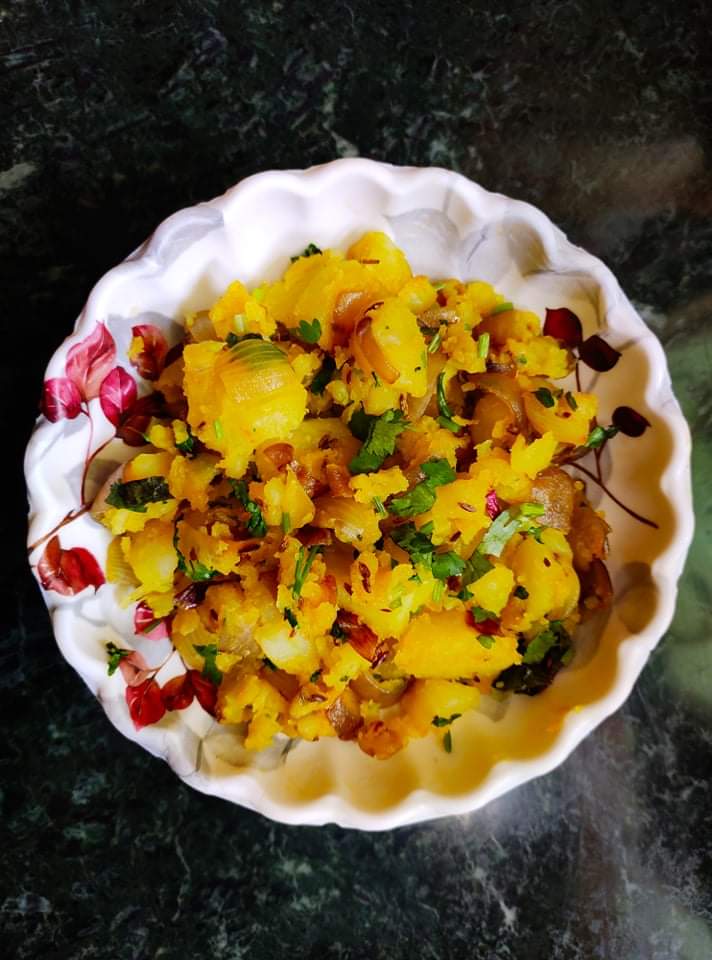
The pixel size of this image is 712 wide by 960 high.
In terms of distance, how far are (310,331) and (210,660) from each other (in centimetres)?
60

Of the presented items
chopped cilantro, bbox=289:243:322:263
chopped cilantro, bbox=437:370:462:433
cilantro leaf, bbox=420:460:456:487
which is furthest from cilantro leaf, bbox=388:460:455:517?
chopped cilantro, bbox=289:243:322:263

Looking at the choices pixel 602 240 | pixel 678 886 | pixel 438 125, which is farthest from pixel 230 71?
pixel 678 886

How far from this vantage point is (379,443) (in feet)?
4.87

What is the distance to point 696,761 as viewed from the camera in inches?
80.8

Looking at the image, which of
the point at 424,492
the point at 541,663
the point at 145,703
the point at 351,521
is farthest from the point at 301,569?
the point at 541,663

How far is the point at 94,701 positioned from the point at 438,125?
143cm

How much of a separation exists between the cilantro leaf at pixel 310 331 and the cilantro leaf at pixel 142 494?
334 millimetres

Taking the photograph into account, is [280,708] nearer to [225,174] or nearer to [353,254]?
[353,254]

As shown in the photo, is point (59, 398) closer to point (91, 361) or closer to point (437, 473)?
point (91, 361)

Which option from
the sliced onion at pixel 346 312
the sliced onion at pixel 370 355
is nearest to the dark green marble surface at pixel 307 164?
the sliced onion at pixel 346 312

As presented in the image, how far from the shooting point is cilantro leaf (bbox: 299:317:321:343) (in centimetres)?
154

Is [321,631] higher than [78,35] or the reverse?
the reverse

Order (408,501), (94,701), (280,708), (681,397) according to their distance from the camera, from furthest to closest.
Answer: (681,397), (94,701), (280,708), (408,501)

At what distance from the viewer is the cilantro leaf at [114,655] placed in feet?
5.25
